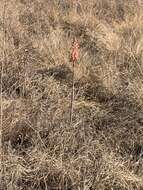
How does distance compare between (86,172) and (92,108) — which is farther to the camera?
(92,108)

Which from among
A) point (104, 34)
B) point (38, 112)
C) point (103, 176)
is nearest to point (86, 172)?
point (103, 176)

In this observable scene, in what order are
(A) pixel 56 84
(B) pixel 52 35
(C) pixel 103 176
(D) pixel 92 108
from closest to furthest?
(C) pixel 103 176
(D) pixel 92 108
(A) pixel 56 84
(B) pixel 52 35

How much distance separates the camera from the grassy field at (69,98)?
3021mm

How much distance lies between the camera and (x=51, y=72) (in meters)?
4.61

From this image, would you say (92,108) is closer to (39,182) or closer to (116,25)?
(39,182)

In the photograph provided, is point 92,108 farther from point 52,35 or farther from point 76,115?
point 52,35

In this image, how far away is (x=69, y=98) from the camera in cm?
405

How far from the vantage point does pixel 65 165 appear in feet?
10.0

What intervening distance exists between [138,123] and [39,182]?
3.59ft

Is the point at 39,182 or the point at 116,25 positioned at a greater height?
the point at 116,25

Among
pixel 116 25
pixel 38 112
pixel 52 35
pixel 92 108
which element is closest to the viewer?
pixel 38 112

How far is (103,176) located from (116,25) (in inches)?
117

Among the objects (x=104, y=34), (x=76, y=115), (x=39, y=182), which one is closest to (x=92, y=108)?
(x=76, y=115)

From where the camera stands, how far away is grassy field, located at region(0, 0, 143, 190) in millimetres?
3021
